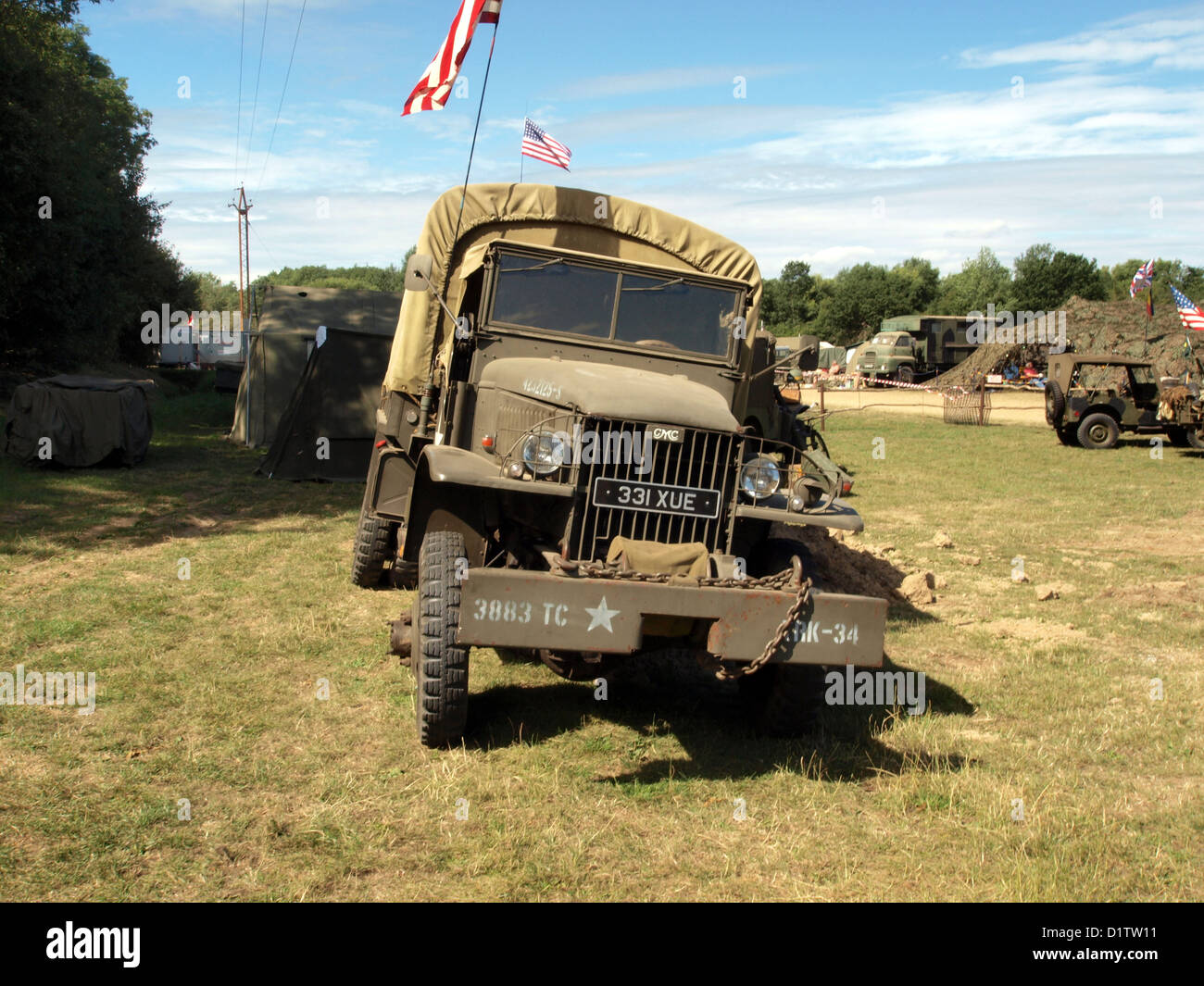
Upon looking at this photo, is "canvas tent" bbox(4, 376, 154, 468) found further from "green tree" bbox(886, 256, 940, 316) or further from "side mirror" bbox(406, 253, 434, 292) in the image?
"green tree" bbox(886, 256, 940, 316)

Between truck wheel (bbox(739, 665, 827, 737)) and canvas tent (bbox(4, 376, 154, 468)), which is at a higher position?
canvas tent (bbox(4, 376, 154, 468))

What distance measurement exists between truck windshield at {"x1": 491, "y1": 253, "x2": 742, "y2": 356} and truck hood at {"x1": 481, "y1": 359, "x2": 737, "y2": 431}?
0.31 meters

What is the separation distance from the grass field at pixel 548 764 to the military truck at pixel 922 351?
30.8 meters

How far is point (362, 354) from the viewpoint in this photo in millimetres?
13945

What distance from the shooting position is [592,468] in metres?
4.62

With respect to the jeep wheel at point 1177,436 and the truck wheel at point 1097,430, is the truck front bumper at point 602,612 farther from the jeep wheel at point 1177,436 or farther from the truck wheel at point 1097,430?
the jeep wheel at point 1177,436

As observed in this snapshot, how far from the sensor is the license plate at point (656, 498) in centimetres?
459

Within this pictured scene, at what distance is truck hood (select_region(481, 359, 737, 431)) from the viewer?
4641 mm

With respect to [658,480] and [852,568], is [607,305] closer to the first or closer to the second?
[658,480]

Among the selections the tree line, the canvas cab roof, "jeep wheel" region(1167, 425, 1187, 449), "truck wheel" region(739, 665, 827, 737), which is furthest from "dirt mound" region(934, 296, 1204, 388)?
"truck wheel" region(739, 665, 827, 737)

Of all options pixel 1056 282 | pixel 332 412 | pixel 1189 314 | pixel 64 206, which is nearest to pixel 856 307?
pixel 1056 282

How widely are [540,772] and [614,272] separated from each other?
3002 millimetres
